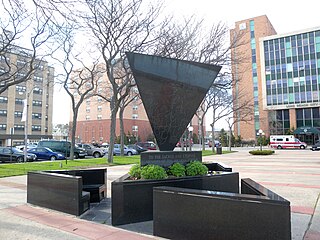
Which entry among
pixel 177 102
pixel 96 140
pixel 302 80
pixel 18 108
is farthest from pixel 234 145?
pixel 177 102

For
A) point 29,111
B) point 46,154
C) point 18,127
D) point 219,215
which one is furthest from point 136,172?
point 29,111

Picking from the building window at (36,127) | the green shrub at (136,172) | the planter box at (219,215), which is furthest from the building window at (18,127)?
the planter box at (219,215)

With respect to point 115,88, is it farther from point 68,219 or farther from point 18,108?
point 18,108

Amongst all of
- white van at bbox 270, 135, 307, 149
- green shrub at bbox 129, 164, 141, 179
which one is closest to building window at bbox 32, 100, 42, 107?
white van at bbox 270, 135, 307, 149

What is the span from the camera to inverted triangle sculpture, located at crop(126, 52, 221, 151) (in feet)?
21.9

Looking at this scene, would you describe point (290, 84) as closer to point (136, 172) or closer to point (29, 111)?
point (136, 172)

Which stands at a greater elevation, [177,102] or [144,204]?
[177,102]

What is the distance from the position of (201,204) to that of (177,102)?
135 inches

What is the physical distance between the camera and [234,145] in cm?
6266

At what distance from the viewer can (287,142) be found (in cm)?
4666

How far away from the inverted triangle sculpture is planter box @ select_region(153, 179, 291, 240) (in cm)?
272

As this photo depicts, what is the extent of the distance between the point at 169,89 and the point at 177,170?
6.98 ft

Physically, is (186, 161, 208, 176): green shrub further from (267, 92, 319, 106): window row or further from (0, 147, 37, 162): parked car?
(267, 92, 319, 106): window row

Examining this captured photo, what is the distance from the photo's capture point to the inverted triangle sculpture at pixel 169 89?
6.68 meters
